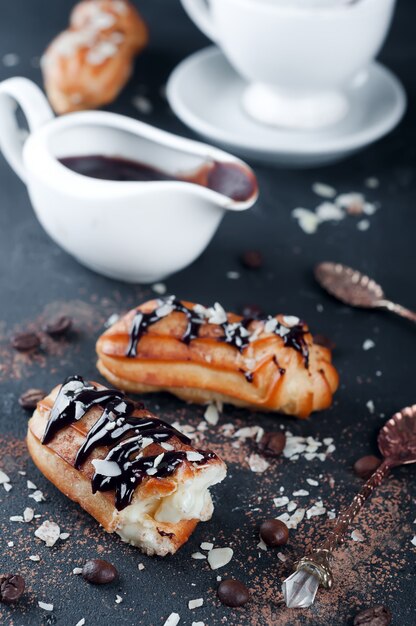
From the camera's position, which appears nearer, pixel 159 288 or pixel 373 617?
pixel 373 617

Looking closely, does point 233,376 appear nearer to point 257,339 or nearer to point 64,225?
point 257,339

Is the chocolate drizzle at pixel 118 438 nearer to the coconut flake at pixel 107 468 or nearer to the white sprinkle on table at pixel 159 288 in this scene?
the coconut flake at pixel 107 468

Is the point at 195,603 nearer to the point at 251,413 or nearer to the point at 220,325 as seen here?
the point at 251,413

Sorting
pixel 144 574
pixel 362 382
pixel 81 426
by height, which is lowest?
pixel 362 382

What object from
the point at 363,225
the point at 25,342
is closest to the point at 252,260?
the point at 363,225

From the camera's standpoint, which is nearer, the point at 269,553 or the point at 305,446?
the point at 269,553

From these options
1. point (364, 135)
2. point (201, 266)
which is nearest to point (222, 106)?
point (364, 135)
